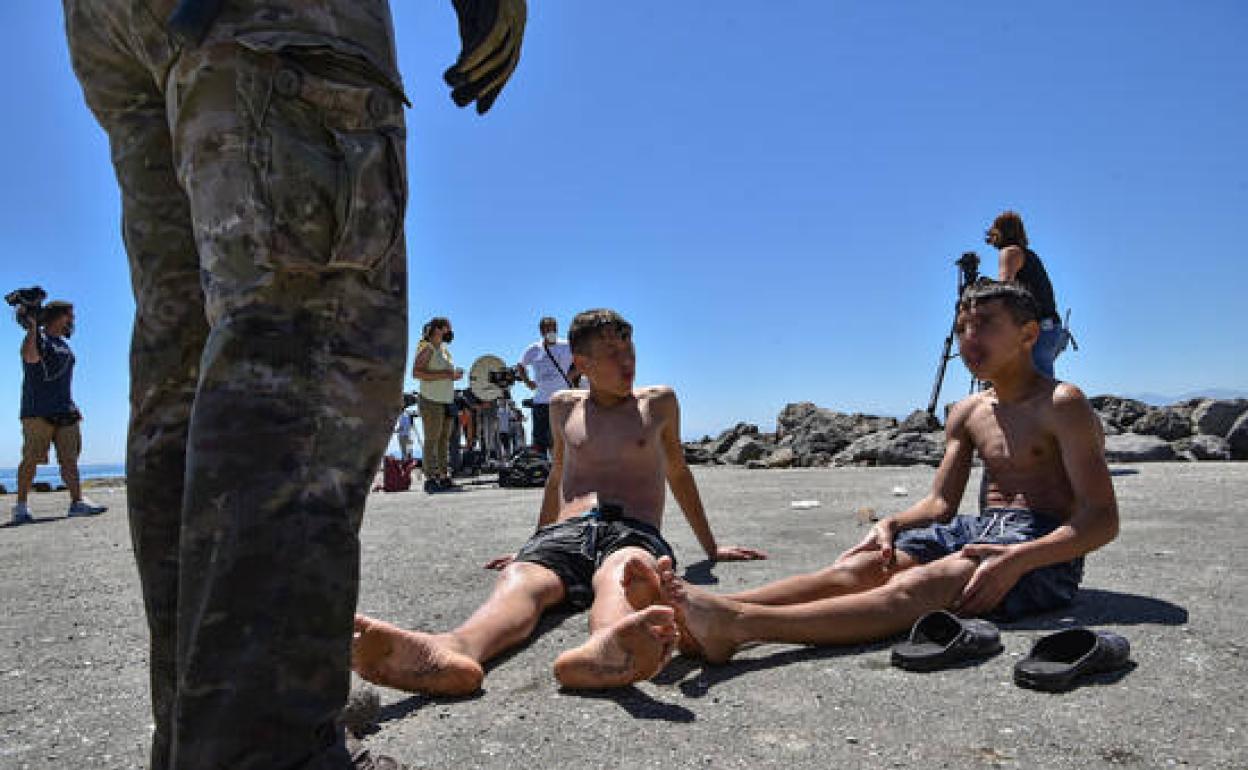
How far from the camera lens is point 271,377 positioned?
4.36 feet

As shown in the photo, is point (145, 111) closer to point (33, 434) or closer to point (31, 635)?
point (31, 635)

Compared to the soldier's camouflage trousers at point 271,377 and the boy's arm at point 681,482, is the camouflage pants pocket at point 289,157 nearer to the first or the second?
the soldier's camouflage trousers at point 271,377

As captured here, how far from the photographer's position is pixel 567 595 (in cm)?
329

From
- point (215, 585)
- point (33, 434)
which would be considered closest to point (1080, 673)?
point (215, 585)

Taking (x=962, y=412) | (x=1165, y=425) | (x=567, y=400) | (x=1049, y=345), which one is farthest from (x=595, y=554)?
(x=1165, y=425)

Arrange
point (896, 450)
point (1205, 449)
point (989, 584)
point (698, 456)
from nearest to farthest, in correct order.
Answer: point (989, 584) < point (1205, 449) < point (896, 450) < point (698, 456)

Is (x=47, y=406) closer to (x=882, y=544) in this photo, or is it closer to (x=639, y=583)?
(x=639, y=583)

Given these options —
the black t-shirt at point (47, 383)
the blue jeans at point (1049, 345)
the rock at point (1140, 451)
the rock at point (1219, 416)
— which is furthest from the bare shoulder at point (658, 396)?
the rock at point (1219, 416)

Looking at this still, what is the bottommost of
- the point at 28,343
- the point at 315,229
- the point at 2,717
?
the point at 2,717

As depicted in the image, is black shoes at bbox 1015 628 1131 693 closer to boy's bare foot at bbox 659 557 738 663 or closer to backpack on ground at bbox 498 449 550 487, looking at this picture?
boy's bare foot at bbox 659 557 738 663

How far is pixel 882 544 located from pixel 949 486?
21.6 inches

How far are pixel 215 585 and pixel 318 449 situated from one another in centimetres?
24

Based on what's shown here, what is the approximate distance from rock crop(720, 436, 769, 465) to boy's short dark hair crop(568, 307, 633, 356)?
1072 centimetres

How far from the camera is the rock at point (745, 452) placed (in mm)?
14750
